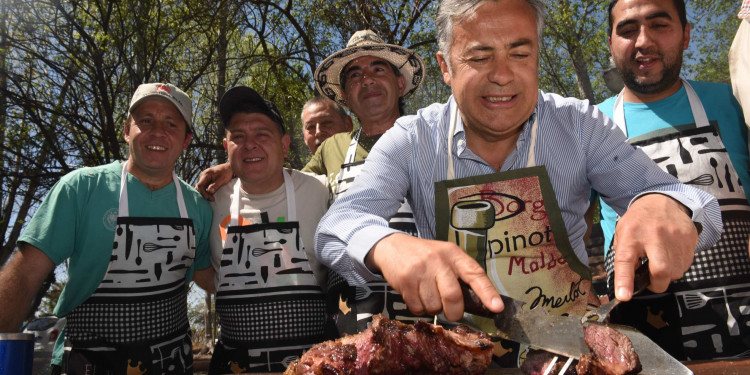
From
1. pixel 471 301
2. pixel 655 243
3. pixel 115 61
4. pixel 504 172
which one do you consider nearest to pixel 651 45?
pixel 504 172

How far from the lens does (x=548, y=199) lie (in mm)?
2414

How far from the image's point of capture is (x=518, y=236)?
7.95 ft

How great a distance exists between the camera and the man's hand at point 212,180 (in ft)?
13.3

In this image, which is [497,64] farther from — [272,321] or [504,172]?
[272,321]

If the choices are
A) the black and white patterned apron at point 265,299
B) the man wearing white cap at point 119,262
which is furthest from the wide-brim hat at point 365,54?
the man wearing white cap at point 119,262

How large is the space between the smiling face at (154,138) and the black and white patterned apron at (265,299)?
2.20 feet

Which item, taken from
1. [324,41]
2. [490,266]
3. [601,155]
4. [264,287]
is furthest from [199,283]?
[324,41]

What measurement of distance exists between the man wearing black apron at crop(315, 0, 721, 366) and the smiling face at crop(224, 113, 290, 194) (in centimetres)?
169

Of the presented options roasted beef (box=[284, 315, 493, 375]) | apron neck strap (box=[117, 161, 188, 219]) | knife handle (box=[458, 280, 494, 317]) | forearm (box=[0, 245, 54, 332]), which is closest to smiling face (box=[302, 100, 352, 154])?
apron neck strap (box=[117, 161, 188, 219])

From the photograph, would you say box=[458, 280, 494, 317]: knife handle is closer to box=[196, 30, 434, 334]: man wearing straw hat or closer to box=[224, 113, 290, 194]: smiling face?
box=[196, 30, 434, 334]: man wearing straw hat

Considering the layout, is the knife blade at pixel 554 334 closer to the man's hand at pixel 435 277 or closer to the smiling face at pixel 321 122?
the man's hand at pixel 435 277

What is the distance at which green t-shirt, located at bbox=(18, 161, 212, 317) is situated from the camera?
332 cm

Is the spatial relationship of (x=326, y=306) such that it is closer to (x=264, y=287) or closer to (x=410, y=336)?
(x=264, y=287)

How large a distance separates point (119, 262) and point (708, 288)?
3596mm
